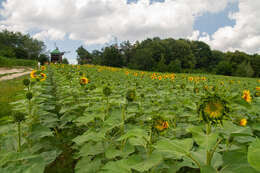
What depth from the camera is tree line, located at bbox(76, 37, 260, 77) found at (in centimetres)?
3962

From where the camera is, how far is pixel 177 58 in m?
49.1

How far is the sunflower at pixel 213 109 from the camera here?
732mm

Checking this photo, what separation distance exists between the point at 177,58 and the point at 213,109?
50.8 m

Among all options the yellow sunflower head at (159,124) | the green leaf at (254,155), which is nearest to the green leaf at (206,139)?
the green leaf at (254,155)

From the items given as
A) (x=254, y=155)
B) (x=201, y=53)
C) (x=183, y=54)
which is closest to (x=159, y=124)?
(x=254, y=155)

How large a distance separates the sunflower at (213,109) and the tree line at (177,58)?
2240cm

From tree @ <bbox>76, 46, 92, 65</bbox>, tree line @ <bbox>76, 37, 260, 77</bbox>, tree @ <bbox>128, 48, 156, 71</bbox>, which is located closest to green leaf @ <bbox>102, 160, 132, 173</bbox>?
tree line @ <bbox>76, 37, 260, 77</bbox>

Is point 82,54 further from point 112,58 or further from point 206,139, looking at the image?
point 206,139

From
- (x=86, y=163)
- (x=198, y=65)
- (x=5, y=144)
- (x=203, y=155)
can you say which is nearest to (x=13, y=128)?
(x=5, y=144)

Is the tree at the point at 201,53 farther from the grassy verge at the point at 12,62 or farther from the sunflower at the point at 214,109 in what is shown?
the sunflower at the point at 214,109

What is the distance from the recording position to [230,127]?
83cm

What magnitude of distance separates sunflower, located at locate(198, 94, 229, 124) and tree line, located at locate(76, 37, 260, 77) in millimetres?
22398

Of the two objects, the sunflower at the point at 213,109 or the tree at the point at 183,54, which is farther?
the tree at the point at 183,54

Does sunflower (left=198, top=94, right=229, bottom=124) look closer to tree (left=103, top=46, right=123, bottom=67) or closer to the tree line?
the tree line
